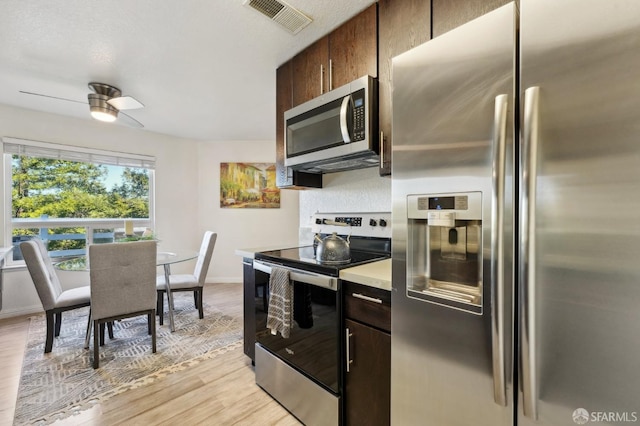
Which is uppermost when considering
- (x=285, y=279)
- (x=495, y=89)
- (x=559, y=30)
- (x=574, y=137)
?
(x=559, y=30)

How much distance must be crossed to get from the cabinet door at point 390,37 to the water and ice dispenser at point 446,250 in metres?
0.57

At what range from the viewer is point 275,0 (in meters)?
1.62

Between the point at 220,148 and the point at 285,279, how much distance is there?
3.89 meters

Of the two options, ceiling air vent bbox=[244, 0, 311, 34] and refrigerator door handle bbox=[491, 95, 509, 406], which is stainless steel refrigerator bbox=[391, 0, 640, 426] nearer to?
refrigerator door handle bbox=[491, 95, 509, 406]

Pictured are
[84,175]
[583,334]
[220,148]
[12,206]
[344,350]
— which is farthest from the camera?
[220,148]

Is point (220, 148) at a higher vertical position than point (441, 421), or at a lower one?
higher

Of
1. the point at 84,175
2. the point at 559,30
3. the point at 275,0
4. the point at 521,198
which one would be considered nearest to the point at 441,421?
the point at 521,198

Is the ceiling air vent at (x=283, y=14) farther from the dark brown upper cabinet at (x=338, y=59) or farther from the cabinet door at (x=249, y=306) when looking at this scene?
the cabinet door at (x=249, y=306)

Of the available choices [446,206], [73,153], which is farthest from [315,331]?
[73,153]

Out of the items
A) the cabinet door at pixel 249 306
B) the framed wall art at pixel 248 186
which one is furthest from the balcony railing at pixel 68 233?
the cabinet door at pixel 249 306

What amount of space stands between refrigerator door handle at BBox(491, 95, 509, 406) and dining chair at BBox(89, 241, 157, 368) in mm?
2564

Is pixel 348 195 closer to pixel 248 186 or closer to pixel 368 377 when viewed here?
pixel 368 377

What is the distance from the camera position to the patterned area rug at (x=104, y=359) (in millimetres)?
1836

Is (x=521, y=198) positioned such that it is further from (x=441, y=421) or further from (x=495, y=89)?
(x=441, y=421)
